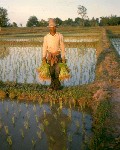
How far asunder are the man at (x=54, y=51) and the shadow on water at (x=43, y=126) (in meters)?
0.85

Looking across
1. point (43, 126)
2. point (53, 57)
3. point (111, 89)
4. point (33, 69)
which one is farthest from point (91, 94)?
point (33, 69)

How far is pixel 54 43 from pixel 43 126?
7.34 ft

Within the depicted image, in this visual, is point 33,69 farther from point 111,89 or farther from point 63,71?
point 111,89

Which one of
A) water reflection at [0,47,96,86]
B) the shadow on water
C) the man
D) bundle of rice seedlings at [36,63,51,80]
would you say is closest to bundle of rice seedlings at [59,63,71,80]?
the man

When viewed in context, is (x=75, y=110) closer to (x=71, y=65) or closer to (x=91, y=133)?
(x=91, y=133)

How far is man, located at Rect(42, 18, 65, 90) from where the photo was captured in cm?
647

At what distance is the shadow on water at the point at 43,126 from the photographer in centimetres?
407

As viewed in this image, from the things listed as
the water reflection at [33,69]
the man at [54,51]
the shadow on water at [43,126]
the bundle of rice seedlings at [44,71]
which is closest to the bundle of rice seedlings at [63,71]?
the man at [54,51]

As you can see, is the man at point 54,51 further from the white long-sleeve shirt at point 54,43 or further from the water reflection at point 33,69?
the water reflection at point 33,69

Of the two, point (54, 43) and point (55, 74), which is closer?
point (54, 43)

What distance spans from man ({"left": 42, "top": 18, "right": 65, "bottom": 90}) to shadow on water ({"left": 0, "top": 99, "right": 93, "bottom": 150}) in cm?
85

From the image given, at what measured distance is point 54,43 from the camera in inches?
256

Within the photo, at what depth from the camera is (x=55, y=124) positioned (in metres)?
4.94

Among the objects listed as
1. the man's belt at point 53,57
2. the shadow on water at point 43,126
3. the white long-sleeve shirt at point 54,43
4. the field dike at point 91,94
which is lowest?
the shadow on water at point 43,126
